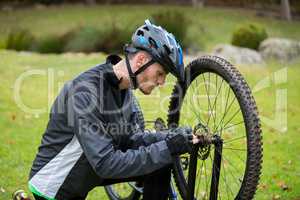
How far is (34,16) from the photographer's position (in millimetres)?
21641

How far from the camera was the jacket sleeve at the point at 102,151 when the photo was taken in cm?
286

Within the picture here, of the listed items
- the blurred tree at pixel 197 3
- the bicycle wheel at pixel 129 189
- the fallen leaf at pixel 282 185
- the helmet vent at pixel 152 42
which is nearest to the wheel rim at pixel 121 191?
the bicycle wheel at pixel 129 189

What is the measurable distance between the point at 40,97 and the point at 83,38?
5415 millimetres

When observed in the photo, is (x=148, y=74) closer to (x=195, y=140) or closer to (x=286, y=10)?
(x=195, y=140)

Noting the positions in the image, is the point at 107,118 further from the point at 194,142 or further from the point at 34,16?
the point at 34,16

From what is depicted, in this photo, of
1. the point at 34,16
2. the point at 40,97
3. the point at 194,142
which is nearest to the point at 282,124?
the point at 40,97

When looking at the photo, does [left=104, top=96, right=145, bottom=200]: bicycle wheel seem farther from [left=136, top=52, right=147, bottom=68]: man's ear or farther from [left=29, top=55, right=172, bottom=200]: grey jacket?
[left=136, top=52, right=147, bottom=68]: man's ear

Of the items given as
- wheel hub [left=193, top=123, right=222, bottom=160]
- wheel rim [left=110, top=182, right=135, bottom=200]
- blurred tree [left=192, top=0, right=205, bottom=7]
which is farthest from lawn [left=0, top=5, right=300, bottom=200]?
blurred tree [left=192, top=0, right=205, bottom=7]

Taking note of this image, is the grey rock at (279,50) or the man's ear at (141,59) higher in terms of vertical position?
the grey rock at (279,50)

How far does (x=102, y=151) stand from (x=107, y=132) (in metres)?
0.15

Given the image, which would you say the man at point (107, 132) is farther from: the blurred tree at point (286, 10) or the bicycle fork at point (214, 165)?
the blurred tree at point (286, 10)

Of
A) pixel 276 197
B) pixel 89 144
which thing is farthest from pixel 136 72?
pixel 276 197

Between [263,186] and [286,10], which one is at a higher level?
[286,10]

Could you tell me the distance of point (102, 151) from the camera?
2.87 metres
